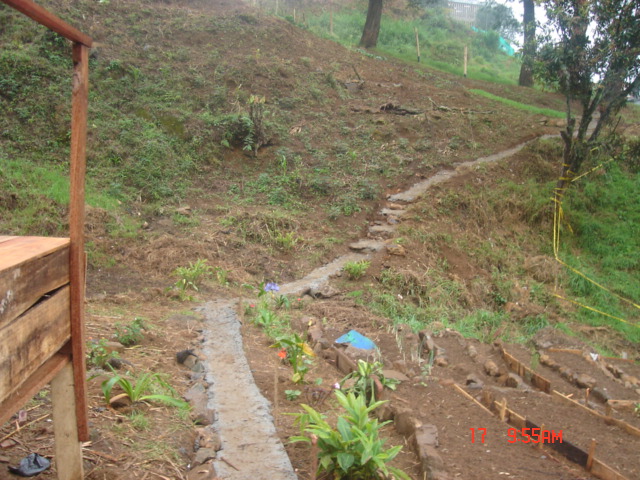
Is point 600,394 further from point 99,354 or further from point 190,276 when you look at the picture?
point 190,276

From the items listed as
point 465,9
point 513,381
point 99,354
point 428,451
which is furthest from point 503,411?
point 465,9

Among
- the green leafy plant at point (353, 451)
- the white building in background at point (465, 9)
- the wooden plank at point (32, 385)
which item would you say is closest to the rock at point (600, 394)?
the green leafy plant at point (353, 451)

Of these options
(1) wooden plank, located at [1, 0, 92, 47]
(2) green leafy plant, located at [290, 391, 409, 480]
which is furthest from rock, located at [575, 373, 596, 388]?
(1) wooden plank, located at [1, 0, 92, 47]

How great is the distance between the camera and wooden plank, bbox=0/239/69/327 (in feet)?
5.09

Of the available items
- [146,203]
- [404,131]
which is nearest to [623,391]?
[146,203]

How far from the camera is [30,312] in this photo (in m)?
1.69

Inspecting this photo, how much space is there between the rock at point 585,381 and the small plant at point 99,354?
159 inches

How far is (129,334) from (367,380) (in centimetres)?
184

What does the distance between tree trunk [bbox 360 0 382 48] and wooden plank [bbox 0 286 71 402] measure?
1826 cm

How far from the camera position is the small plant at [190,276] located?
6.27 meters

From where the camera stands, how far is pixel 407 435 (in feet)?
11.3

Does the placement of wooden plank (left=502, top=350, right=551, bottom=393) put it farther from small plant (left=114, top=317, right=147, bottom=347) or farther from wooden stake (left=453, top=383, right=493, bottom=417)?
small plant (left=114, top=317, right=147, bottom=347)

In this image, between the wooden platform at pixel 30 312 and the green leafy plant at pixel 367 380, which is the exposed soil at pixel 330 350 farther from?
the wooden platform at pixel 30 312

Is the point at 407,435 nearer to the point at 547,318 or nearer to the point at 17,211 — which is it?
the point at 547,318
